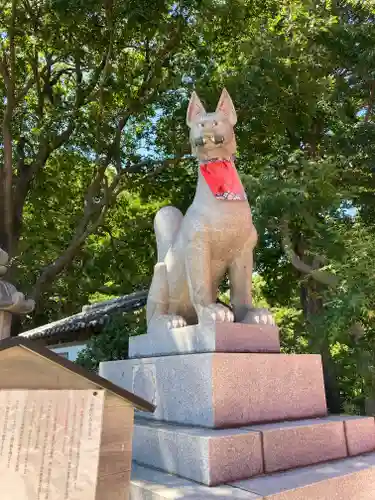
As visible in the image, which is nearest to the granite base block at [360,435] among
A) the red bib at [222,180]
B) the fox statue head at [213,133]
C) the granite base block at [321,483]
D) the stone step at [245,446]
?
the stone step at [245,446]

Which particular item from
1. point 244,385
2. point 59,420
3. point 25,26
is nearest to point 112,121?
point 25,26

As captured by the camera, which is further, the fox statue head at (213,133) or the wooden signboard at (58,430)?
the fox statue head at (213,133)

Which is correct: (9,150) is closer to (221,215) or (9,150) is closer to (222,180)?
(222,180)

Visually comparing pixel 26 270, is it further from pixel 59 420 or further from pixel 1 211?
pixel 59 420

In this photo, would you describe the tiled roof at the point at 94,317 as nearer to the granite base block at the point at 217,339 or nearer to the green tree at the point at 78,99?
the green tree at the point at 78,99

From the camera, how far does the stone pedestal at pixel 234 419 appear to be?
2316 millimetres

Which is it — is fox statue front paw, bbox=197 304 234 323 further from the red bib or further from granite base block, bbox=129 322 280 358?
the red bib

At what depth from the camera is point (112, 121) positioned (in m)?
9.10

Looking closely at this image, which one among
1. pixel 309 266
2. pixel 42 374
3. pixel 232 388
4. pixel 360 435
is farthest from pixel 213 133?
pixel 309 266

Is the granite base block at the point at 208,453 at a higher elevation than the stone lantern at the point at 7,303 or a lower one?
lower

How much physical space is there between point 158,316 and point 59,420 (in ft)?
6.55

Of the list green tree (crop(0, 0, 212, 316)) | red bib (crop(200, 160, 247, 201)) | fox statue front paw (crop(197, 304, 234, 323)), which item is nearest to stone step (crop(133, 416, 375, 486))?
fox statue front paw (crop(197, 304, 234, 323))

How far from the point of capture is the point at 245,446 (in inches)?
94.1

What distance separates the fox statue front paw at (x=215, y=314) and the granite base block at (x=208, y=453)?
2.29 feet
